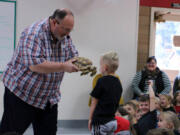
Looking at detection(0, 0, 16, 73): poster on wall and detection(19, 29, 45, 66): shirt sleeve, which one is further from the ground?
detection(0, 0, 16, 73): poster on wall

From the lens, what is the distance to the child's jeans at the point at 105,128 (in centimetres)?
210

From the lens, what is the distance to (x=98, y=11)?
4.11 meters

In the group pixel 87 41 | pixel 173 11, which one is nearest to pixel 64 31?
pixel 87 41

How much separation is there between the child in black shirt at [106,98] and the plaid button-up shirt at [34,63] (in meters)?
0.57

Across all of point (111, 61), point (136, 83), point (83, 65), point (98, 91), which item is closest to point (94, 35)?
point (136, 83)

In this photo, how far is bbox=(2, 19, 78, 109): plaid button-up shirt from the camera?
4.65 ft

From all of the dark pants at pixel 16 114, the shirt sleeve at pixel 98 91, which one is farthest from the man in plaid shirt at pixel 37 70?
the shirt sleeve at pixel 98 91

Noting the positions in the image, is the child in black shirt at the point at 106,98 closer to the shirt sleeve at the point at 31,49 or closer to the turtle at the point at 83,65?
the turtle at the point at 83,65

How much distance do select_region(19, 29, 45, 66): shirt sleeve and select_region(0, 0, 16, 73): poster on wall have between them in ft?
8.30

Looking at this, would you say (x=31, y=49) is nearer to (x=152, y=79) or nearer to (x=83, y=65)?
(x=83, y=65)

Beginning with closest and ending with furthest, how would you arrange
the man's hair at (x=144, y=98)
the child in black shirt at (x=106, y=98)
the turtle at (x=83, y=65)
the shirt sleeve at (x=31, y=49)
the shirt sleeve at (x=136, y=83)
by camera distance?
the shirt sleeve at (x=31, y=49)
the turtle at (x=83, y=65)
the child in black shirt at (x=106, y=98)
the man's hair at (x=144, y=98)
the shirt sleeve at (x=136, y=83)

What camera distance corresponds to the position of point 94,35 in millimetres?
4117

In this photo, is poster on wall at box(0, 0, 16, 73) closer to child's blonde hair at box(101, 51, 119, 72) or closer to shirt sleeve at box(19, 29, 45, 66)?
child's blonde hair at box(101, 51, 119, 72)

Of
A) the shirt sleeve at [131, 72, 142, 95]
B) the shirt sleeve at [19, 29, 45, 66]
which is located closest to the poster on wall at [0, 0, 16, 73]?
the shirt sleeve at [131, 72, 142, 95]
